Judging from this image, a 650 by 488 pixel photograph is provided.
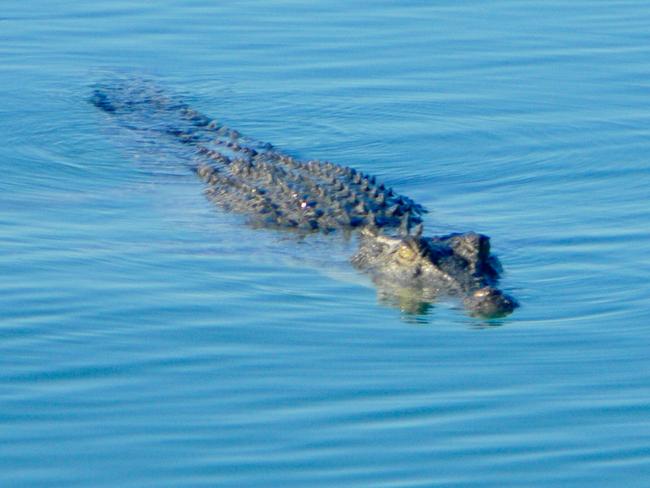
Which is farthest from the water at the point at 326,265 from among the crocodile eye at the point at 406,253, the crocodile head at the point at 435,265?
the crocodile eye at the point at 406,253

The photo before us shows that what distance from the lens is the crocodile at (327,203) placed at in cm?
1024

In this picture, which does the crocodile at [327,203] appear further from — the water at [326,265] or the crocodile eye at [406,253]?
the water at [326,265]

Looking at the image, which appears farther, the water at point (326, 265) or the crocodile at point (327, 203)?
the crocodile at point (327, 203)

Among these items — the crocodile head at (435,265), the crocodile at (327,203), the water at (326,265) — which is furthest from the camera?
the crocodile at (327,203)

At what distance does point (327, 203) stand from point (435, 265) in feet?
6.41

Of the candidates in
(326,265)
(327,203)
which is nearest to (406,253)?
(326,265)

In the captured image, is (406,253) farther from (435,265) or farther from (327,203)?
(327,203)

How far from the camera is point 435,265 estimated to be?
1031 cm

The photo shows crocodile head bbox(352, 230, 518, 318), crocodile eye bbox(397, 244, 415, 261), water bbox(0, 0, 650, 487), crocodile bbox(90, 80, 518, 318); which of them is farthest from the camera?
crocodile eye bbox(397, 244, 415, 261)

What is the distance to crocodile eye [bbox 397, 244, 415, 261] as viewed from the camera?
10430 mm

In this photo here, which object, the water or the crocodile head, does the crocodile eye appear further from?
the water

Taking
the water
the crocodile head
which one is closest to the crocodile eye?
the crocodile head

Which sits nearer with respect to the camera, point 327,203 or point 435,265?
point 435,265

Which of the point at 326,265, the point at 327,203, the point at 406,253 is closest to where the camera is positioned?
the point at 406,253
